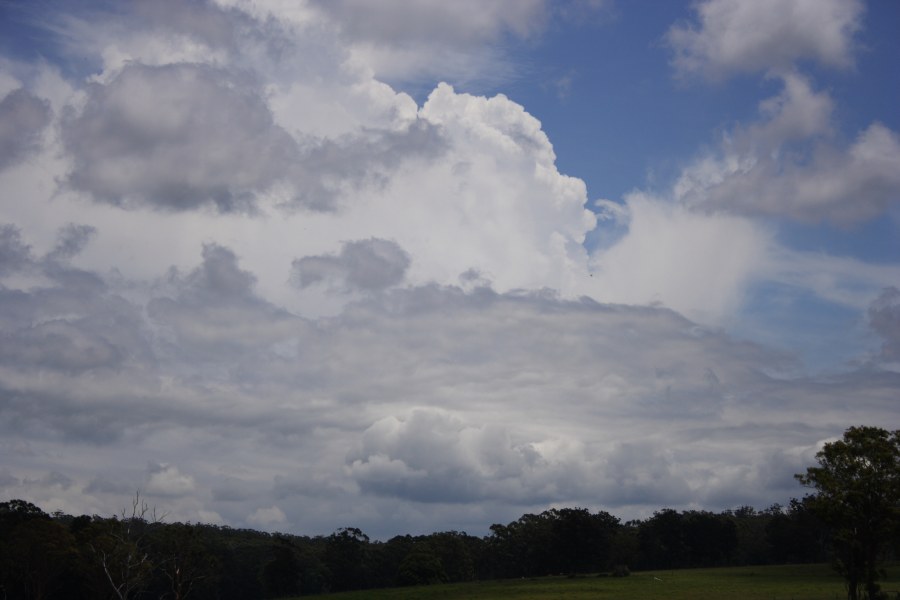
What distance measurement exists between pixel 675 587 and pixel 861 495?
4692 centimetres

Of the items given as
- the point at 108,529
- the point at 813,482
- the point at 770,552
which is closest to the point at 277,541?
the point at 108,529

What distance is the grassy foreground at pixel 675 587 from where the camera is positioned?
92562 millimetres

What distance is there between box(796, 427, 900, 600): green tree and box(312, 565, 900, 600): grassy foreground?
52.2 ft

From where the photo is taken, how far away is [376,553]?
167250 mm

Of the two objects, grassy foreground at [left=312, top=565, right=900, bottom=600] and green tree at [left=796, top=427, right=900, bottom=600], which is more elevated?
green tree at [left=796, top=427, right=900, bottom=600]

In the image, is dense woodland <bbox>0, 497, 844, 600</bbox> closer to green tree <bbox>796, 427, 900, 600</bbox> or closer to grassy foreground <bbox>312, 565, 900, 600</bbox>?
grassy foreground <bbox>312, 565, 900, 600</bbox>

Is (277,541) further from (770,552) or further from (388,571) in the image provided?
(770,552)

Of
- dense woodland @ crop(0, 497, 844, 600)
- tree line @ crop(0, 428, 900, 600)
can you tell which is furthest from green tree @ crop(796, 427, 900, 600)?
dense woodland @ crop(0, 497, 844, 600)

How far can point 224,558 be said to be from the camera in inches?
6275

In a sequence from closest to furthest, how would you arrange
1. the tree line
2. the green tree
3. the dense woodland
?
the green tree
the tree line
the dense woodland

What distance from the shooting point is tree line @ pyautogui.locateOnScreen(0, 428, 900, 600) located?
109 meters

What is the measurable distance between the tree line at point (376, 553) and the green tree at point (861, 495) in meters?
45.1

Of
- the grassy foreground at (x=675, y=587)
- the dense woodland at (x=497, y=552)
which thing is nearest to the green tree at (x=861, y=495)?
the grassy foreground at (x=675, y=587)

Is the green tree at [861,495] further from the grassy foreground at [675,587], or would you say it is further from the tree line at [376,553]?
the tree line at [376,553]
